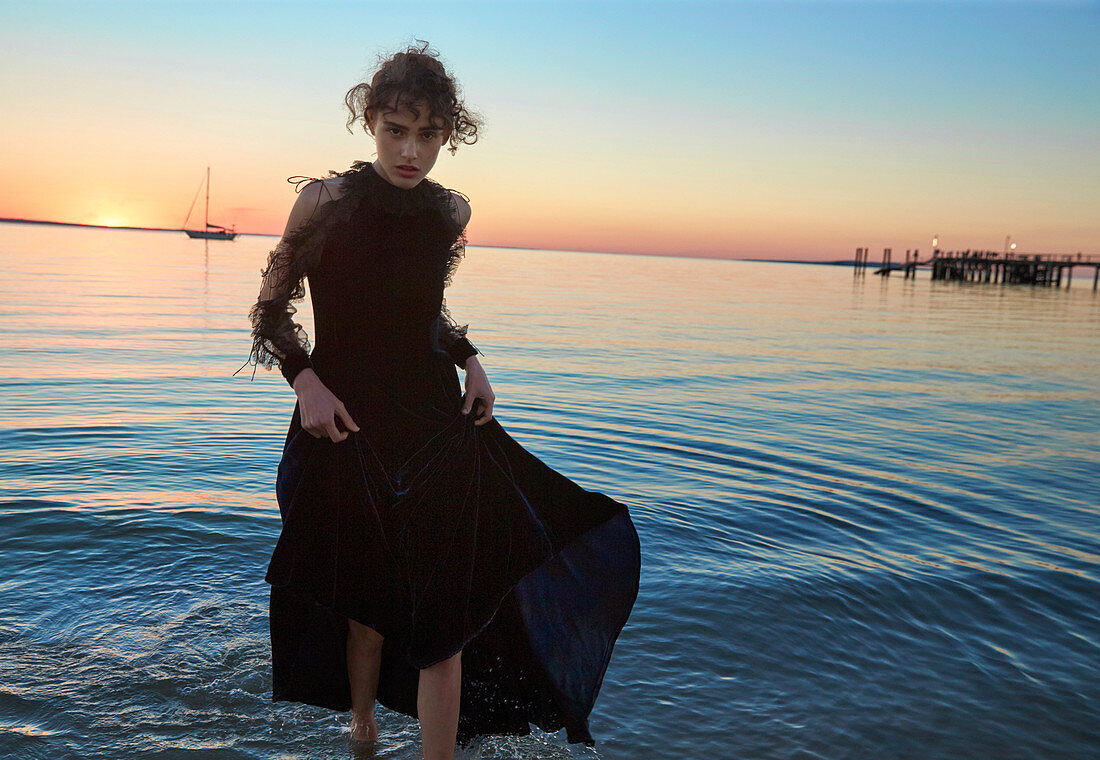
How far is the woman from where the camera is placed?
255 centimetres

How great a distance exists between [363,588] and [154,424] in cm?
755

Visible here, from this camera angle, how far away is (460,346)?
3150 millimetres

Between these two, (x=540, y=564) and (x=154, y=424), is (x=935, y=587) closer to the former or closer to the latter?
(x=540, y=564)

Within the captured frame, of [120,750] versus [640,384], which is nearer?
[120,750]

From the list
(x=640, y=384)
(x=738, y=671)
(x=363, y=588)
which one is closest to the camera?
(x=363, y=588)

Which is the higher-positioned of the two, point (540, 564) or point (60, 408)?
point (540, 564)

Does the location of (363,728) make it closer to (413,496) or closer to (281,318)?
(413,496)

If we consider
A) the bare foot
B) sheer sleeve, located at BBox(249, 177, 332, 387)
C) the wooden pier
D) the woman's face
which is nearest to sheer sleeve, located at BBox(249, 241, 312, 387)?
sheer sleeve, located at BBox(249, 177, 332, 387)

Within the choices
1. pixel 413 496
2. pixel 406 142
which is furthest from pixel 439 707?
pixel 406 142

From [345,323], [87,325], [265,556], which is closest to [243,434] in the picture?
[265,556]

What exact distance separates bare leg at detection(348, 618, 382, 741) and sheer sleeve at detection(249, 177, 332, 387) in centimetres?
102

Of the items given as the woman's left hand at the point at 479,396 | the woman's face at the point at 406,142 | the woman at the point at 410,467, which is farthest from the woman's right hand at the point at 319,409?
the woman's face at the point at 406,142

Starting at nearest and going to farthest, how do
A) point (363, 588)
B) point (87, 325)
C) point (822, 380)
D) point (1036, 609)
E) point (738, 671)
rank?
point (363, 588) → point (738, 671) → point (1036, 609) → point (822, 380) → point (87, 325)

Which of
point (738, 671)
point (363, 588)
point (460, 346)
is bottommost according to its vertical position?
point (738, 671)
